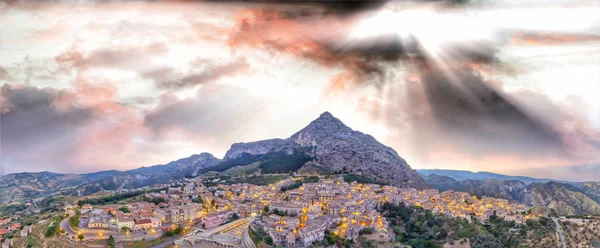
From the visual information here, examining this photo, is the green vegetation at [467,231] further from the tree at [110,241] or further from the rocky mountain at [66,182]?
the rocky mountain at [66,182]

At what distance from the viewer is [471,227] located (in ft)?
117

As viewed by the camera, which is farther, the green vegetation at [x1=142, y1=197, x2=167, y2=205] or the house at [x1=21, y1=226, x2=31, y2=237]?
the green vegetation at [x1=142, y1=197, x2=167, y2=205]

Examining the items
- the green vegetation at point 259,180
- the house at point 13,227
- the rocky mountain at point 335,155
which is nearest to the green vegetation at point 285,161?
the rocky mountain at point 335,155

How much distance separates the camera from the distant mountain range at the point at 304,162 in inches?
3105

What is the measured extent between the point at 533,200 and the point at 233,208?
62879 mm

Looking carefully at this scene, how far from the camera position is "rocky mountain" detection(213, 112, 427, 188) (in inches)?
3081

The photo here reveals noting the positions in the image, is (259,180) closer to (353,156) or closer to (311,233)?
(353,156)

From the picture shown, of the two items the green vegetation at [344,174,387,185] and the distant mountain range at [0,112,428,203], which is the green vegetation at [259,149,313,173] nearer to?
the distant mountain range at [0,112,428,203]

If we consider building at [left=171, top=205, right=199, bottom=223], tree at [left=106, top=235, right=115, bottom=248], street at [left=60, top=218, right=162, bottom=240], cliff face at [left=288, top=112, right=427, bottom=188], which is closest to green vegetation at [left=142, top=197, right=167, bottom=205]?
building at [left=171, top=205, right=199, bottom=223]

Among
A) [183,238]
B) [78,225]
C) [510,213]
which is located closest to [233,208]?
[183,238]

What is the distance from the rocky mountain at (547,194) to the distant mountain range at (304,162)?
17608mm

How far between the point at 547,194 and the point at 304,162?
158 feet

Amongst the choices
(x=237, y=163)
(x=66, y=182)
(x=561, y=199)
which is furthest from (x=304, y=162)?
(x=66, y=182)

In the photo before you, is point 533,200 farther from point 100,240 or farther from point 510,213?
point 100,240
